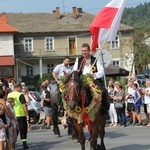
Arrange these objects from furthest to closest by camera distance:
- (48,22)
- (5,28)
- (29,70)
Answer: (48,22)
(29,70)
(5,28)

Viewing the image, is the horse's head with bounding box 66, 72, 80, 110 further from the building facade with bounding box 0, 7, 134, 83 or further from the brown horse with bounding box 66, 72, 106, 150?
the building facade with bounding box 0, 7, 134, 83

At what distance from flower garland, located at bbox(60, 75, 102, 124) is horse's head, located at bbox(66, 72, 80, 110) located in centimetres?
19

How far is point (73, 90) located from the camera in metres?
10.5

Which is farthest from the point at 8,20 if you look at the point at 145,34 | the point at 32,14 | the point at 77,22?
the point at 145,34

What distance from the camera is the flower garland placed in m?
10.9

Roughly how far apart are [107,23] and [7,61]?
51.0 m

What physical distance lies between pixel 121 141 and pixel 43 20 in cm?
5858

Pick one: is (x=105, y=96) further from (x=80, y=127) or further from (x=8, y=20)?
(x=8, y=20)

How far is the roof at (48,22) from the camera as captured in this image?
69.7m

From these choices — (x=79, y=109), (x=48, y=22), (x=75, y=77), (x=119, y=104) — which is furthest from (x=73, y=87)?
(x=48, y=22)

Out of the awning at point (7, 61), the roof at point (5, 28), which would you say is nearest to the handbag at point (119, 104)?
the awning at point (7, 61)

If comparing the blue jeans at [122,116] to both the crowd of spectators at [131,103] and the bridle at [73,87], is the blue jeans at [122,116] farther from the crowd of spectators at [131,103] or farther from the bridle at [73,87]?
the bridle at [73,87]

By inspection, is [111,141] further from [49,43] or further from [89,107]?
[49,43]

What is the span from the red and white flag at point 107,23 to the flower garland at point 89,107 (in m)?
2.12
